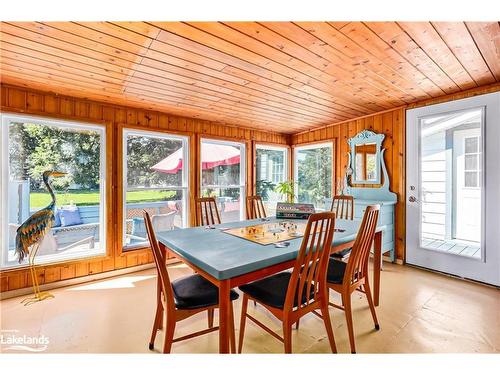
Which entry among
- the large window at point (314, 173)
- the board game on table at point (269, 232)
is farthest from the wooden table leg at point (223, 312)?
the large window at point (314, 173)

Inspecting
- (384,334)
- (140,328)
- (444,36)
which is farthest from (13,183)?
(444,36)

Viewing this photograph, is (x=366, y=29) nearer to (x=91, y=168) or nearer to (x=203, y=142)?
(x=203, y=142)

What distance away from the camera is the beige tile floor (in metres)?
1.82

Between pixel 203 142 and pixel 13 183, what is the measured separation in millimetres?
2406

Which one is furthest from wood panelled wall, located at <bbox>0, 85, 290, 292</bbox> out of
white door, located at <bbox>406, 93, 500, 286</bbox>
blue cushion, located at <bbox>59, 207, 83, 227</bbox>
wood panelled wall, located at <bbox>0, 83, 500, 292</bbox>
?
white door, located at <bbox>406, 93, 500, 286</bbox>

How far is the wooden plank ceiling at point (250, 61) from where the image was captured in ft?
5.34

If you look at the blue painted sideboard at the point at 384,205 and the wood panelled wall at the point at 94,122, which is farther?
the blue painted sideboard at the point at 384,205

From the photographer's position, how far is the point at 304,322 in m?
2.14

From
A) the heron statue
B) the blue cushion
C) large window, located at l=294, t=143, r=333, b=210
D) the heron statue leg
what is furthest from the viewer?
large window, located at l=294, t=143, r=333, b=210

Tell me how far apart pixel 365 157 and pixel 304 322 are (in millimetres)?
2820

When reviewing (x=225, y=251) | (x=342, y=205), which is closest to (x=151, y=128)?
(x=225, y=251)

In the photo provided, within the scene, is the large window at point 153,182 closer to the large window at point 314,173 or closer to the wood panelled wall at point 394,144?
the large window at point 314,173

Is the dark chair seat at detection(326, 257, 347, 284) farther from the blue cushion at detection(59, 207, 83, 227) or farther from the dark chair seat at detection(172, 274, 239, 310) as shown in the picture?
the blue cushion at detection(59, 207, 83, 227)
